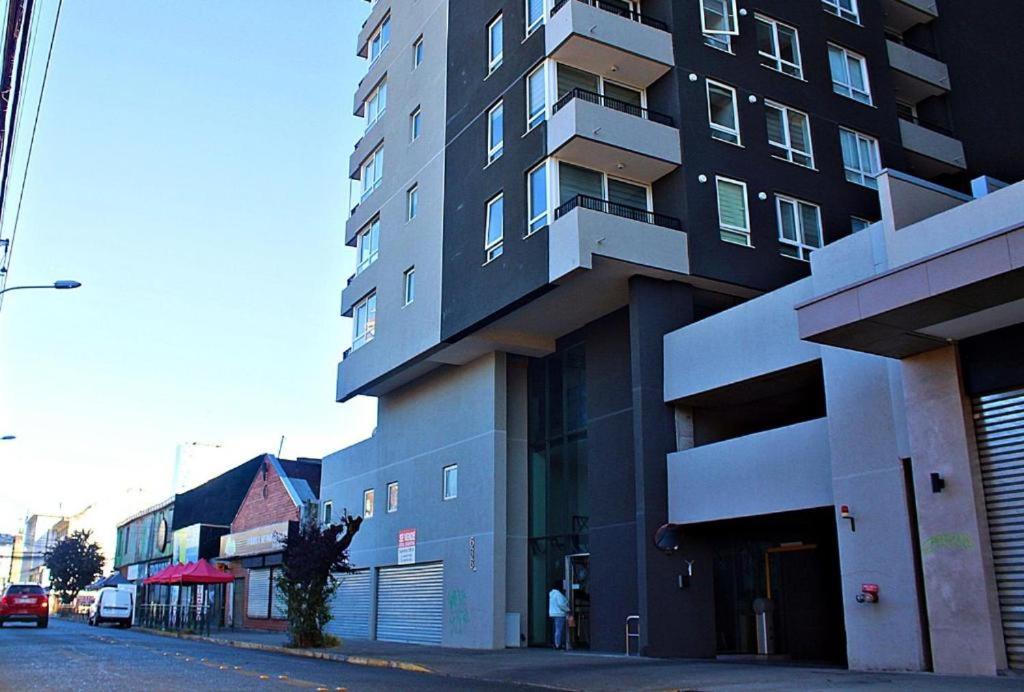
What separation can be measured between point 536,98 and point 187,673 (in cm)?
1599

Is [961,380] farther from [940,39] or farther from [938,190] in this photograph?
[940,39]

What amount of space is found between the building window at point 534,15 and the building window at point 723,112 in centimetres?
481

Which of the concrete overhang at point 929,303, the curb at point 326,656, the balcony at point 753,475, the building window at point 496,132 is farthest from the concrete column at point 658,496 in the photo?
the concrete overhang at point 929,303

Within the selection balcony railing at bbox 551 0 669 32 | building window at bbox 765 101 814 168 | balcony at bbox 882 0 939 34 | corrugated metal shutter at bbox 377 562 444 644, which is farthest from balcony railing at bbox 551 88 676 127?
corrugated metal shutter at bbox 377 562 444 644

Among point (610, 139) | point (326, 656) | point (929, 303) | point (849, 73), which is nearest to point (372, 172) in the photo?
point (610, 139)

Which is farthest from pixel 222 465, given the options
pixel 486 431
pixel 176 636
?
pixel 486 431

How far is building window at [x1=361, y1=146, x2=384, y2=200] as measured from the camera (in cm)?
3488

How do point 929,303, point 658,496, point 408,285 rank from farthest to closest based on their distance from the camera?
point 408,285
point 658,496
point 929,303

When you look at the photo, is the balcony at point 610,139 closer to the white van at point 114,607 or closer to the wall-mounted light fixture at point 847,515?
the wall-mounted light fixture at point 847,515

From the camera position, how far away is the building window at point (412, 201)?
1224 inches

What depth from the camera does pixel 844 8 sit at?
28.5m

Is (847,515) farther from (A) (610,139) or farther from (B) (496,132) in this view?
(B) (496,132)

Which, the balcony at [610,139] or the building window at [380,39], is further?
the building window at [380,39]

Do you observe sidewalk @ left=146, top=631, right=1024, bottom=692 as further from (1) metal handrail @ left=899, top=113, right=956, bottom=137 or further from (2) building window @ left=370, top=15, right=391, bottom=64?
(2) building window @ left=370, top=15, right=391, bottom=64
